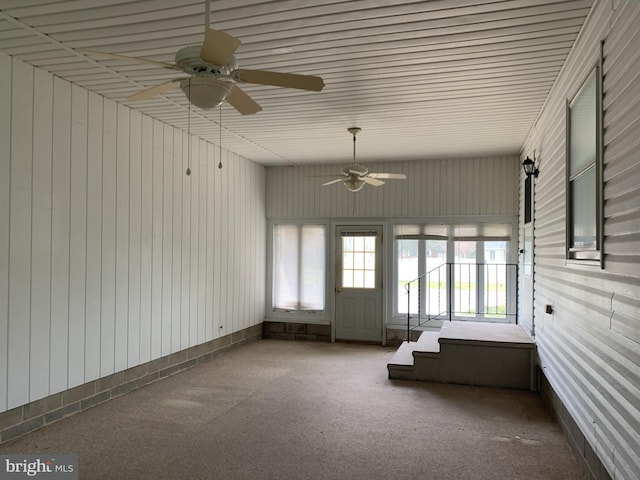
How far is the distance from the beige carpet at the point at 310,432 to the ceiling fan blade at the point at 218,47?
2.65 metres

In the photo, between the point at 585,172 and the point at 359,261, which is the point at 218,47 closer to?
the point at 585,172

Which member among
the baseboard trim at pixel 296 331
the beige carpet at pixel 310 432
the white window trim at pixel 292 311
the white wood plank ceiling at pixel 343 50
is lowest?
the beige carpet at pixel 310 432

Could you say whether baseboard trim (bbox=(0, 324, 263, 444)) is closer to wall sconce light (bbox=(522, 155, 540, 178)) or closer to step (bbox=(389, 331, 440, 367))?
step (bbox=(389, 331, 440, 367))

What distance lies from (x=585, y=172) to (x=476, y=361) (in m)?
2.83

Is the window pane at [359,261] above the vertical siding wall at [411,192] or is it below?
below

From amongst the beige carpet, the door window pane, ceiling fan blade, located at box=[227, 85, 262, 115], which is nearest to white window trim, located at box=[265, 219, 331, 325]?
the door window pane

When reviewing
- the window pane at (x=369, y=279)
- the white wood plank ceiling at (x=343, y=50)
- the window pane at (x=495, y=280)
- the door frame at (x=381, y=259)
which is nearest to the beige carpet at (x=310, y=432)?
the door frame at (x=381, y=259)

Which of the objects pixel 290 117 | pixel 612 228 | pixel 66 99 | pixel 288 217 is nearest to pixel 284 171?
pixel 288 217

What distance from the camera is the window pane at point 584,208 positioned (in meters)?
3.07

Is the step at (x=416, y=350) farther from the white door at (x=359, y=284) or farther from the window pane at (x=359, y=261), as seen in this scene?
the window pane at (x=359, y=261)

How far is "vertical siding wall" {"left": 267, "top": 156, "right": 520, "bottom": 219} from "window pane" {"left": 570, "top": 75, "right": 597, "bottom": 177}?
3.75m

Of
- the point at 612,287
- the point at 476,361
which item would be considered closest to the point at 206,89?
the point at 612,287

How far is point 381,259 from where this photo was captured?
25.9 feet

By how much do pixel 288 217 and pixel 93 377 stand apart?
444 centimetres
